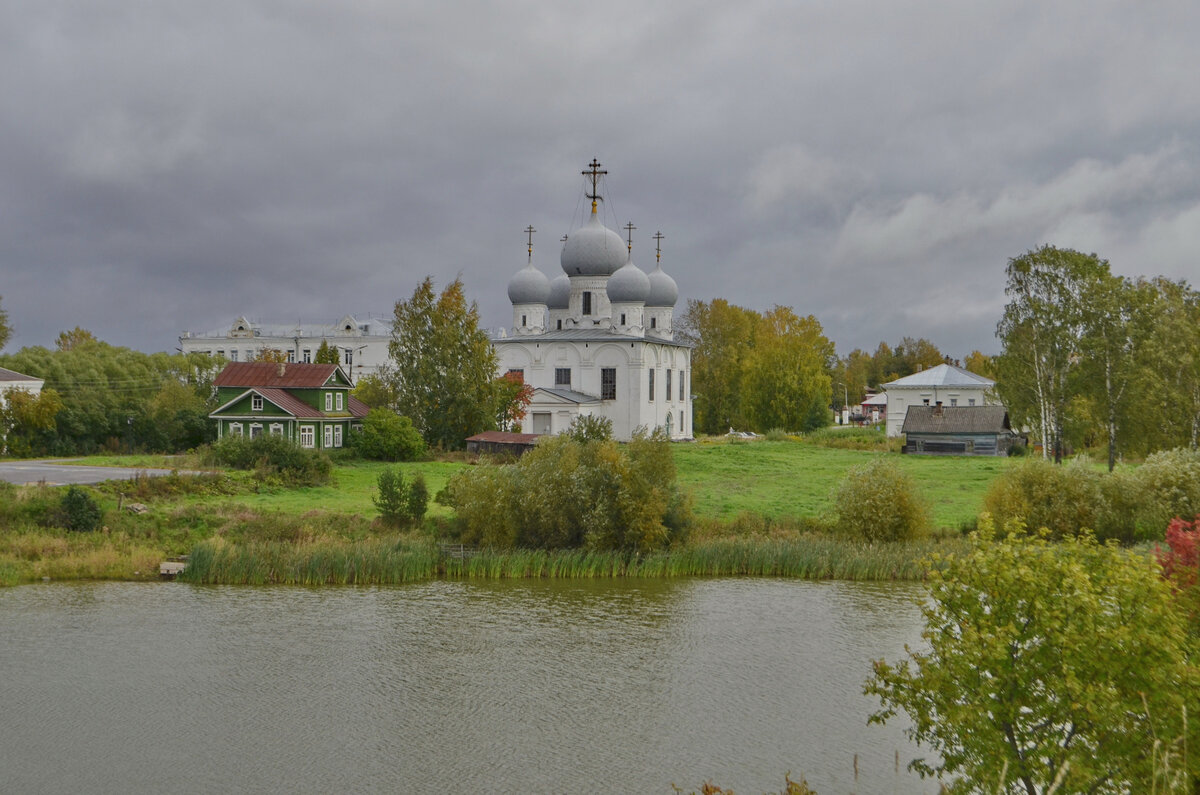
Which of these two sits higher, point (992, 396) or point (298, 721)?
point (992, 396)

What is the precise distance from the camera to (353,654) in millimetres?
18500

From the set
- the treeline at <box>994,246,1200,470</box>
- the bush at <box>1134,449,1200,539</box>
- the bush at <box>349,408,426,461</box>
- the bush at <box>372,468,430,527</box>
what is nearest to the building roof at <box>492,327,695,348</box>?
the bush at <box>349,408,426,461</box>

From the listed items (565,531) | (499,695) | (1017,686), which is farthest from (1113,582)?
(565,531)

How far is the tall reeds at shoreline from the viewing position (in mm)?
24422

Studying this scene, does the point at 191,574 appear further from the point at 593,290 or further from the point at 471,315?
the point at 593,290

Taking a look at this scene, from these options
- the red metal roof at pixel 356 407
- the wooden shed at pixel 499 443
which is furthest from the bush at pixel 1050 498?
the red metal roof at pixel 356 407

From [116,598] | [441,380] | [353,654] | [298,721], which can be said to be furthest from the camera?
[441,380]

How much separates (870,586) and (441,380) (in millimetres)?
22731

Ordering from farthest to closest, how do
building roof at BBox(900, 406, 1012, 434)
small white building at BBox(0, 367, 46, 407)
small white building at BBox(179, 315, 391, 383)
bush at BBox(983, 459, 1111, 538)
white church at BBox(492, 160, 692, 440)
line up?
small white building at BBox(179, 315, 391, 383), white church at BBox(492, 160, 692, 440), building roof at BBox(900, 406, 1012, 434), small white building at BBox(0, 367, 46, 407), bush at BBox(983, 459, 1111, 538)

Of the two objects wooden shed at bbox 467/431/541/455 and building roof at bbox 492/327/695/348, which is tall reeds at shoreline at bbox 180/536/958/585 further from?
building roof at bbox 492/327/695/348

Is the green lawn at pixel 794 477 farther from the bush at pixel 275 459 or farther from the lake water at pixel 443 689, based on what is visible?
the bush at pixel 275 459

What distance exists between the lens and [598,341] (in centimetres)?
5388

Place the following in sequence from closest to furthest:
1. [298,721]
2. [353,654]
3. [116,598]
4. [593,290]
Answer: [298,721] → [353,654] → [116,598] → [593,290]

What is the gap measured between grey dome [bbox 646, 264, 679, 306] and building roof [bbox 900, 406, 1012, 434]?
13363mm
